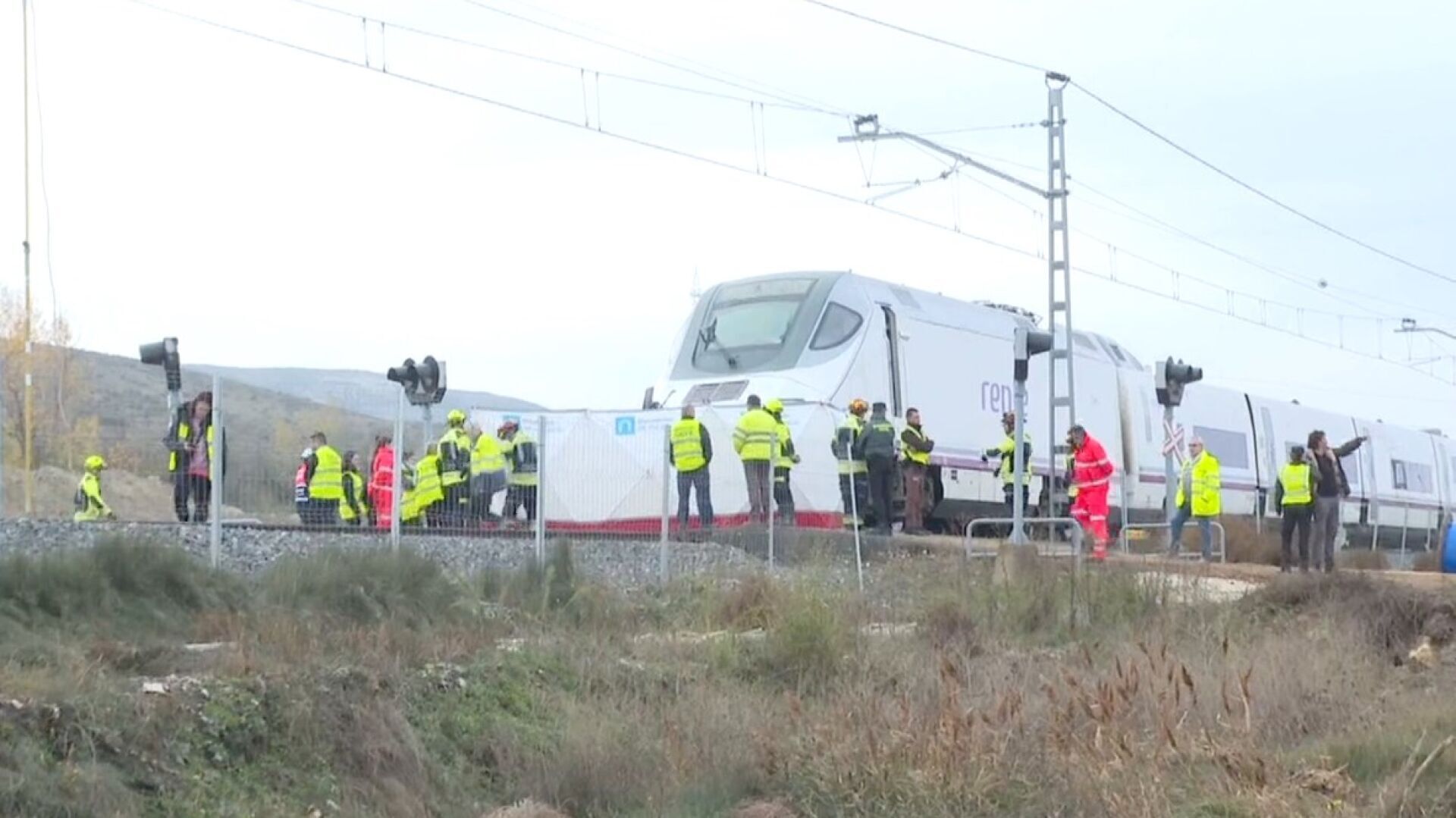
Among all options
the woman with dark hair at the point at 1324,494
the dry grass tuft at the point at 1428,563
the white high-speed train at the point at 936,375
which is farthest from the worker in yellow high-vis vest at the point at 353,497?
the dry grass tuft at the point at 1428,563

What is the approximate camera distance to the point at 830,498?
2114cm

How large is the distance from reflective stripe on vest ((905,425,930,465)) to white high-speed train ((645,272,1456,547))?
113 centimetres

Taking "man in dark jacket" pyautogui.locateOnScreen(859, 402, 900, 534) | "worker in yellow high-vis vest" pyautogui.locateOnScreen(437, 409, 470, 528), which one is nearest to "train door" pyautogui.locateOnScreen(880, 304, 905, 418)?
"man in dark jacket" pyautogui.locateOnScreen(859, 402, 900, 534)

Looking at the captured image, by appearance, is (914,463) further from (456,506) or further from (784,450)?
(456,506)

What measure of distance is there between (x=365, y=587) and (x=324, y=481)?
4.59m

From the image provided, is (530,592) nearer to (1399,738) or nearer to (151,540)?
(151,540)

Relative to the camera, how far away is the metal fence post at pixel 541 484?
1719cm

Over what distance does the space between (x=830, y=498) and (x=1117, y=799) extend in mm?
12096

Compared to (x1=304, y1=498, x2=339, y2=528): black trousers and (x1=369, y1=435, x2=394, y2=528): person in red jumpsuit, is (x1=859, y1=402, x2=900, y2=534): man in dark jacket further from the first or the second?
(x1=304, y1=498, x2=339, y2=528): black trousers

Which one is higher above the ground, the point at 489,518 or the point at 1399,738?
the point at 489,518

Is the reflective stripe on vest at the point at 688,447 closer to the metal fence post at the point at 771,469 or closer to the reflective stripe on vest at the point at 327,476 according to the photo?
the metal fence post at the point at 771,469

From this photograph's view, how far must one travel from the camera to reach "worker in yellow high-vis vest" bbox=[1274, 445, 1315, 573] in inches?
836

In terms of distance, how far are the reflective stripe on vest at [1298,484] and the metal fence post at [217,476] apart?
12.3 m

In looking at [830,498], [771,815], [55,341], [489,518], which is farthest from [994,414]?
[55,341]
